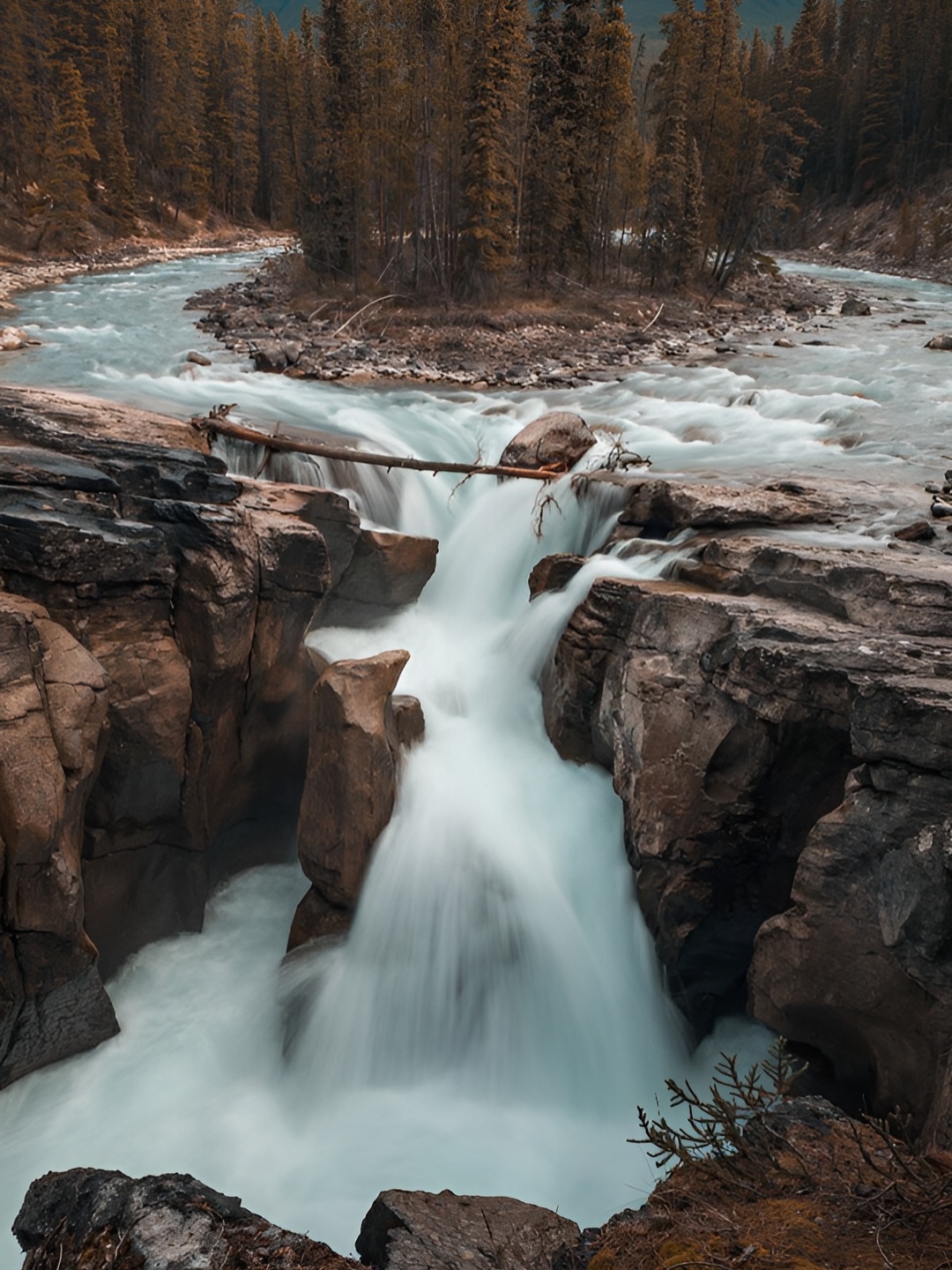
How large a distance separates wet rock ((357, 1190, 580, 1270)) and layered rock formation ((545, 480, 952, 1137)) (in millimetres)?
2028

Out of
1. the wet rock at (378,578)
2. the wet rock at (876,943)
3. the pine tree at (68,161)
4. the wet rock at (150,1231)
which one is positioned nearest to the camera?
the wet rock at (150,1231)

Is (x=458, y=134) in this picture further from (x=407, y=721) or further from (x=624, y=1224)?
(x=624, y=1224)

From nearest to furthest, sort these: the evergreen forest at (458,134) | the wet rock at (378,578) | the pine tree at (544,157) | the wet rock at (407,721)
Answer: the wet rock at (407,721)
the wet rock at (378,578)
the evergreen forest at (458,134)
the pine tree at (544,157)

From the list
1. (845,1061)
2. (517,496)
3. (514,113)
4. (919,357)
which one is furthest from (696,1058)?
(514,113)

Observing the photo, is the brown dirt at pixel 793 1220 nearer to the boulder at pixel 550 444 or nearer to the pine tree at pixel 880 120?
the boulder at pixel 550 444

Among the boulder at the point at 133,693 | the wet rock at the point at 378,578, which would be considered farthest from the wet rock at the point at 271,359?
the boulder at the point at 133,693

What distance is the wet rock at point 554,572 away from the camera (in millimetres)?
9258

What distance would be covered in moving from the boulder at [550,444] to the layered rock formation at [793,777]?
440 centimetres

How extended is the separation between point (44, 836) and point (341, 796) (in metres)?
2.19

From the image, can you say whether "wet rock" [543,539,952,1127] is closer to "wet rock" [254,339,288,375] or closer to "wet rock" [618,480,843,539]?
"wet rock" [618,480,843,539]

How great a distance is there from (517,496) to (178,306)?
2172 cm

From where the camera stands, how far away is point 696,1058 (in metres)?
6.29

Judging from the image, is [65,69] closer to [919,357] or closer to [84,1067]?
[919,357]

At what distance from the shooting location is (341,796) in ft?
22.5
